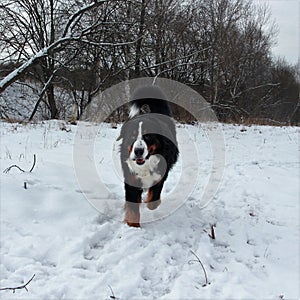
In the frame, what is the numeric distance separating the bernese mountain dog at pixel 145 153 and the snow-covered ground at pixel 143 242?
26 centimetres

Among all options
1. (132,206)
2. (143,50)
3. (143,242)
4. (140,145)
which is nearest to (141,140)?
(140,145)

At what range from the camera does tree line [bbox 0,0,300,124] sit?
9984 millimetres

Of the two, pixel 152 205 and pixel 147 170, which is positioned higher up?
pixel 147 170

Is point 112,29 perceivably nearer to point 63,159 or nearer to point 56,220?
point 63,159

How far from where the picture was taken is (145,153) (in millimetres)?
2684

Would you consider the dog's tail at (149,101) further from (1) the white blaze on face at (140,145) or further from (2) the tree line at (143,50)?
(2) the tree line at (143,50)

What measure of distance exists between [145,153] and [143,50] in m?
11.1

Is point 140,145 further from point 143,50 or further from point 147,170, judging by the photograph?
point 143,50

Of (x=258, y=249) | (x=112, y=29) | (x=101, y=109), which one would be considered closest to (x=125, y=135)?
(x=258, y=249)

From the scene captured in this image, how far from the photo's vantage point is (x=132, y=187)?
305 centimetres

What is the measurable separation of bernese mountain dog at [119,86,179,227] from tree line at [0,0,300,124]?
4.89 m

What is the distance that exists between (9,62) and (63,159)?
8482 millimetres

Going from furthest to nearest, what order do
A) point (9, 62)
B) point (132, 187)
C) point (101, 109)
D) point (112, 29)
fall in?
1. point (101, 109)
2. point (9, 62)
3. point (112, 29)
4. point (132, 187)

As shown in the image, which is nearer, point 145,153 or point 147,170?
point 145,153
